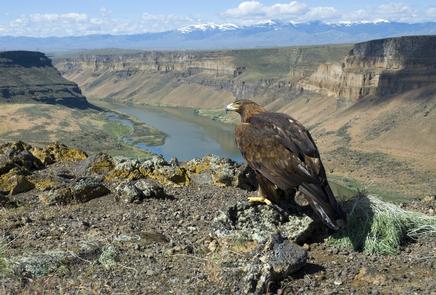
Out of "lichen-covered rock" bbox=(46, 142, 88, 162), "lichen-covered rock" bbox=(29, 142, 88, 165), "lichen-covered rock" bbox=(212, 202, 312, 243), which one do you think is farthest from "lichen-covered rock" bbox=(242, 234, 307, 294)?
"lichen-covered rock" bbox=(46, 142, 88, 162)

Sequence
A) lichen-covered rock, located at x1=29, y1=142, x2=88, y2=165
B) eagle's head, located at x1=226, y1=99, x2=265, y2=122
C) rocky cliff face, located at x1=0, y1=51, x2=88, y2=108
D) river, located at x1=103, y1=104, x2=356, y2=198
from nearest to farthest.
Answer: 1. eagle's head, located at x1=226, y1=99, x2=265, y2=122
2. lichen-covered rock, located at x1=29, y1=142, x2=88, y2=165
3. river, located at x1=103, y1=104, x2=356, y2=198
4. rocky cliff face, located at x1=0, y1=51, x2=88, y2=108

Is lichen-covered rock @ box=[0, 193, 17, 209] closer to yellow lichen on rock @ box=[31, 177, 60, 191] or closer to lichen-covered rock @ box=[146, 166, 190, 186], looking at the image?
yellow lichen on rock @ box=[31, 177, 60, 191]

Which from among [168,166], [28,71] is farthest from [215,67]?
[168,166]

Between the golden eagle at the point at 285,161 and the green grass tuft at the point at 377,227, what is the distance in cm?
46

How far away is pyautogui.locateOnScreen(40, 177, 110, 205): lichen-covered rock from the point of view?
10.7m

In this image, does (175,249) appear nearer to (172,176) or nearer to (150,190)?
(150,190)

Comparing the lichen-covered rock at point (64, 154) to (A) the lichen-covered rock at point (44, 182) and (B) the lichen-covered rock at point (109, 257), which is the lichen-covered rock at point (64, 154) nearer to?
(A) the lichen-covered rock at point (44, 182)

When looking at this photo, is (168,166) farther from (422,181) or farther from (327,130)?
(327,130)

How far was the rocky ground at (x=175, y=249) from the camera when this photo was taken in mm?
6336

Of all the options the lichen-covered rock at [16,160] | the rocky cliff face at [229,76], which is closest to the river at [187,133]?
the rocky cliff face at [229,76]

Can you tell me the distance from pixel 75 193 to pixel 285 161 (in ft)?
16.7

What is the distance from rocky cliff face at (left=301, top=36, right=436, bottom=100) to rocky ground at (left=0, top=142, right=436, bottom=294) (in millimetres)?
95819

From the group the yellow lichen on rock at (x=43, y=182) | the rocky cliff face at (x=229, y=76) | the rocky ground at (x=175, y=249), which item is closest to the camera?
the rocky ground at (x=175, y=249)

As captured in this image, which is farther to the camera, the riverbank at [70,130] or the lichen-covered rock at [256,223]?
the riverbank at [70,130]
